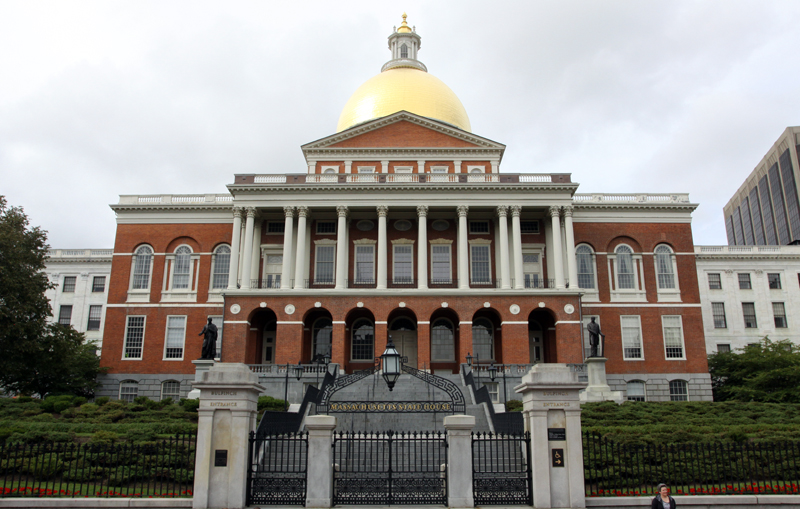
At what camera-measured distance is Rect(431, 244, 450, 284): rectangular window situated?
44.0m

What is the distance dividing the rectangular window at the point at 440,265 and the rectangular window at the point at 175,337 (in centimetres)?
1762

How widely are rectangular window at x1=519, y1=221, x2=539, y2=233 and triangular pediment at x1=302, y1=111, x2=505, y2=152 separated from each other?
19.9ft

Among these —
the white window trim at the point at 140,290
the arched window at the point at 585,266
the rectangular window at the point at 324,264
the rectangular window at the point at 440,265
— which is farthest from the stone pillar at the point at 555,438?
the white window trim at the point at 140,290

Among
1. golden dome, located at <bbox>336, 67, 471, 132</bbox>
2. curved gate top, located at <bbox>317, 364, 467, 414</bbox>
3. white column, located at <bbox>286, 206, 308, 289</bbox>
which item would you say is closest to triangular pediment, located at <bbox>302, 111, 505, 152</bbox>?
golden dome, located at <bbox>336, 67, 471, 132</bbox>

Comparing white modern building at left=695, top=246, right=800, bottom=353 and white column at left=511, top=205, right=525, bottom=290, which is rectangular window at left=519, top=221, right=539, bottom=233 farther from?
white modern building at left=695, top=246, right=800, bottom=353

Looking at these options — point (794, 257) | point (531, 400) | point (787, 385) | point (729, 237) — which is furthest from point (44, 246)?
point (729, 237)

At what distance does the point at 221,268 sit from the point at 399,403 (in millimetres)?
27716

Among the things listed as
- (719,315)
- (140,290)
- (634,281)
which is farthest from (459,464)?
(719,315)

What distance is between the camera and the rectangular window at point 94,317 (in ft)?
197

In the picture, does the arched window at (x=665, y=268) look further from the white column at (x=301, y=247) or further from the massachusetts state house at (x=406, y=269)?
the white column at (x=301, y=247)

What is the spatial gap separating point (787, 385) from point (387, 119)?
31622 mm

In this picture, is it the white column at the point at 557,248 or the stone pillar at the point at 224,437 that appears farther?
the white column at the point at 557,248

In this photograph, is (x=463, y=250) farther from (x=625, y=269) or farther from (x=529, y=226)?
(x=625, y=269)

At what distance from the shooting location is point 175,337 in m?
44.2
